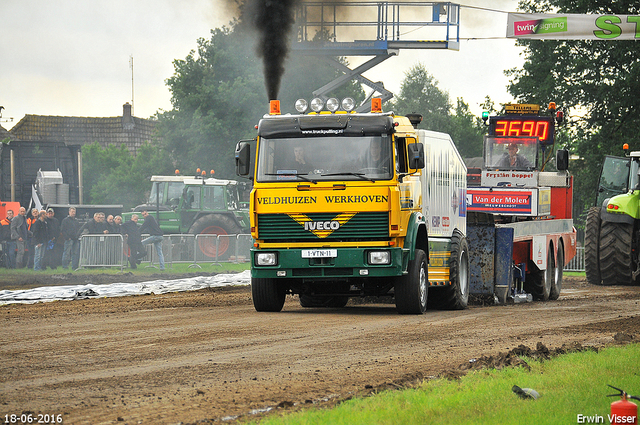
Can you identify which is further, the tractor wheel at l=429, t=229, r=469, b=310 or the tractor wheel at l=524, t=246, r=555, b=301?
the tractor wheel at l=524, t=246, r=555, b=301

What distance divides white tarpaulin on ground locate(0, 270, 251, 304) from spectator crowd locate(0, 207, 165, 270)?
17.5 feet

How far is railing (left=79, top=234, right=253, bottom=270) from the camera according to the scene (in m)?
26.4

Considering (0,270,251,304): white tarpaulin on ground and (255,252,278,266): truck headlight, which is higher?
(255,252,278,266): truck headlight

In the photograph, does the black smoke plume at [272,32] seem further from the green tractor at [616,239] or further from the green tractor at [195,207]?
the green tractor at [195,207]

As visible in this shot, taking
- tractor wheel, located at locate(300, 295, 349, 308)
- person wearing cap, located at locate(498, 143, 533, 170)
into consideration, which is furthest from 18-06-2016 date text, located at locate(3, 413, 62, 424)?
person wearing cap, located at locate(498, 143, 533, 170)

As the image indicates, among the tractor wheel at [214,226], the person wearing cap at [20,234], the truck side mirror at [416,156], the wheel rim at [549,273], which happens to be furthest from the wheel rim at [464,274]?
the tractor wheel at [214,226]

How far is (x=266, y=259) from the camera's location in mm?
13977

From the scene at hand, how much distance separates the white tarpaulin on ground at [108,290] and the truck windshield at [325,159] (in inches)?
250

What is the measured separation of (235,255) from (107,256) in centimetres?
465

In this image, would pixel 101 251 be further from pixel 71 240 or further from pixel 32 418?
pixel 32 418

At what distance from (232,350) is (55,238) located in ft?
58.9

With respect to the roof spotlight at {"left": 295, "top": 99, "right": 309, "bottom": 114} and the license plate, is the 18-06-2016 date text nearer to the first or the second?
the license plate

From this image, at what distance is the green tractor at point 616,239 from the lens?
71.6ft

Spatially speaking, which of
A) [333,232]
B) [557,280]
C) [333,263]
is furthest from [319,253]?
[557,280]
